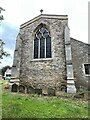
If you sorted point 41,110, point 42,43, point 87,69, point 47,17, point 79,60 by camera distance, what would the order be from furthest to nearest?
1. point 47,17
2. point 42,43
3. point 79,60
4. point 87,69
5. point 41,110

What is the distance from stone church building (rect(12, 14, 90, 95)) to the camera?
66.7 ft

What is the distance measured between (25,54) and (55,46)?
160 inches

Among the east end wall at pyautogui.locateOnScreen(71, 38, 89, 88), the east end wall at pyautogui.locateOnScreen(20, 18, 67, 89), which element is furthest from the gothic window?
the east end wall at pyautogui.locateOnScreen(20, 18, 67, 89)

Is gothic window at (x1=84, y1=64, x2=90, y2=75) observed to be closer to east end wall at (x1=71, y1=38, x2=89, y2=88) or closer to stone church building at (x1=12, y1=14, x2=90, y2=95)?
stone church building at (x1=12, y1=14, x2=90, y2=95)

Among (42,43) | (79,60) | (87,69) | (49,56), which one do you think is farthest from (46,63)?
(87,69)

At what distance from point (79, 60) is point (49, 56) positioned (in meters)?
3.75

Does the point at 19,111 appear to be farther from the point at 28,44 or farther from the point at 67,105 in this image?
the point at 28,44

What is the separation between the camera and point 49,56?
21.7 metres

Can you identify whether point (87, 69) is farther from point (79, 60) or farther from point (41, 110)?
point (41, 110)

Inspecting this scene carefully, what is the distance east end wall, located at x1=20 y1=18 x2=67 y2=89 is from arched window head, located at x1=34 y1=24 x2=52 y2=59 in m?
0.52

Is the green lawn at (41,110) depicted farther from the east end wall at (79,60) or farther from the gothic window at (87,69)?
the gothic window at (87,69)

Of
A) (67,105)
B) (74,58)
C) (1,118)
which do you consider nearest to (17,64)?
(74,58)

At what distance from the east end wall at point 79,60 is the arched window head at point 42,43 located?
125 inches

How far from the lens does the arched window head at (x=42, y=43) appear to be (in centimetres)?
2205
